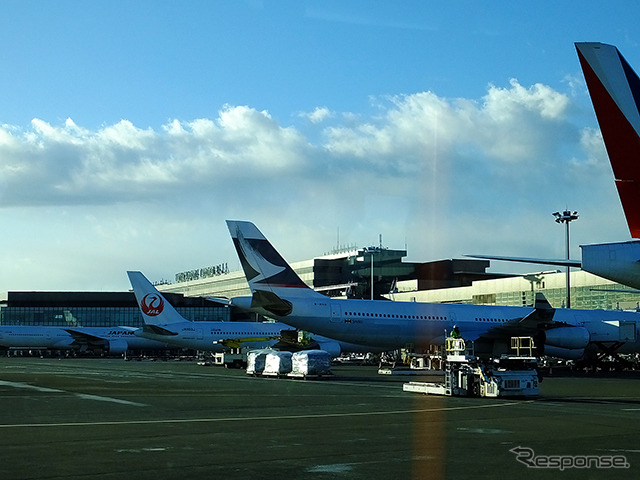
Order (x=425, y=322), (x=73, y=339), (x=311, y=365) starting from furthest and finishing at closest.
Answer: (x=73, y=339) → (x=425, y=322) → (x=311, y=365)

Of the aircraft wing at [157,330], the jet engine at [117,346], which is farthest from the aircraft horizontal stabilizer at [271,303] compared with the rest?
the jet engine at [117,346]

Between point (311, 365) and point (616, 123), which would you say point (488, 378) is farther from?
point (311, 365)

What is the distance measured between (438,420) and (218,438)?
18.1 ft

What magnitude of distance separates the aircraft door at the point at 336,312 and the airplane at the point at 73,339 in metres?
47.9

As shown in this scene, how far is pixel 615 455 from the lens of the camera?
39.6ft

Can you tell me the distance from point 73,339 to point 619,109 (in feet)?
279

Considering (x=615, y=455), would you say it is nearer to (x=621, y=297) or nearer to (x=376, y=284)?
(x=621, y=297)

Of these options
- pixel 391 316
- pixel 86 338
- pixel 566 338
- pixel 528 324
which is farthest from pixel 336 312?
pixel 86 338

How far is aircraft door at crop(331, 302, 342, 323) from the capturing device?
4466 cm

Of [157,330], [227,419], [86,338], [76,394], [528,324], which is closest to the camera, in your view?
[227,419]

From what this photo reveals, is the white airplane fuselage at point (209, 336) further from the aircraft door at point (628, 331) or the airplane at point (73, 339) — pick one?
the aircraft door at point (628, 331)

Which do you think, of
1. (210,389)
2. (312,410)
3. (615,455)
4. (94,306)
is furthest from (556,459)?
(94,306)

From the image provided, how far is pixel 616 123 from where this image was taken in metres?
14.1

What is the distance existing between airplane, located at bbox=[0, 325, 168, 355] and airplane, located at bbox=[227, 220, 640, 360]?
148ft
